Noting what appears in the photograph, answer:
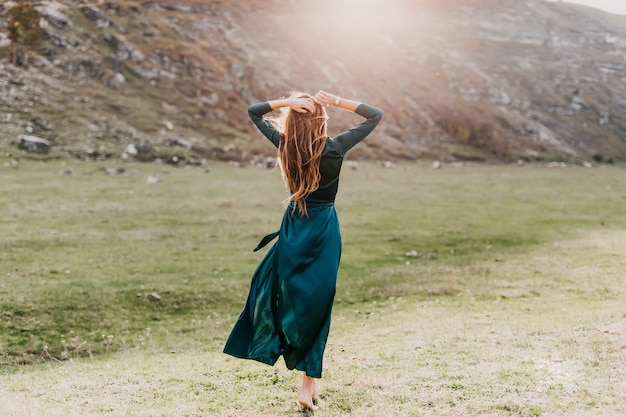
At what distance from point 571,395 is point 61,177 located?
3671cm

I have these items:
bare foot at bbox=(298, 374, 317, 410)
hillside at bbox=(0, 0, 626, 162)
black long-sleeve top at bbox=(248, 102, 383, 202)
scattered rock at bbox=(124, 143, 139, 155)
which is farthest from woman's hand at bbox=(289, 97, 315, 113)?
scattered rock at bbox=(124, 143, 139, 155)

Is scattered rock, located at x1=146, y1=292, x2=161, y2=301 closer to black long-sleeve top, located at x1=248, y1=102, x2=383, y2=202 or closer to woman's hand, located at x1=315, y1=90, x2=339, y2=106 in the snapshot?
black long-sleeve top, located at x1=248, y1=102, x2=383, y2=202

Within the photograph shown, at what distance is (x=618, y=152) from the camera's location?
364ft

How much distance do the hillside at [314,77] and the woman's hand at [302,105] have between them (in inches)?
1767

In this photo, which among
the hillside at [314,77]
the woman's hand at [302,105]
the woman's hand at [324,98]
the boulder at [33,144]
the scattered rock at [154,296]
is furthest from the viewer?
the hillside at [314,77]

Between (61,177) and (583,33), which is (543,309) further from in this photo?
(583,33)

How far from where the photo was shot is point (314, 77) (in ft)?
304

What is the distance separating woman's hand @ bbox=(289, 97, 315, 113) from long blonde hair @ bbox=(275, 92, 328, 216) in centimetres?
8

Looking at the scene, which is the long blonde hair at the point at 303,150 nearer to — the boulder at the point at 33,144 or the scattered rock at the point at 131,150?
the boulder at the point at 33,144

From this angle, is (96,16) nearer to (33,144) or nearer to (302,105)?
(33,144)

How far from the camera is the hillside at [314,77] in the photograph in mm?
59106

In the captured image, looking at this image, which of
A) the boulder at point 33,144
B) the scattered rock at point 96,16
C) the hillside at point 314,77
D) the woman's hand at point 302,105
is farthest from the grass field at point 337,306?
the scattered rock at point 96,16

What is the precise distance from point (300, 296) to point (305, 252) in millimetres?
575

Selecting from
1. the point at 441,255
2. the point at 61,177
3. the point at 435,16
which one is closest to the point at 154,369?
the point at 441,255
